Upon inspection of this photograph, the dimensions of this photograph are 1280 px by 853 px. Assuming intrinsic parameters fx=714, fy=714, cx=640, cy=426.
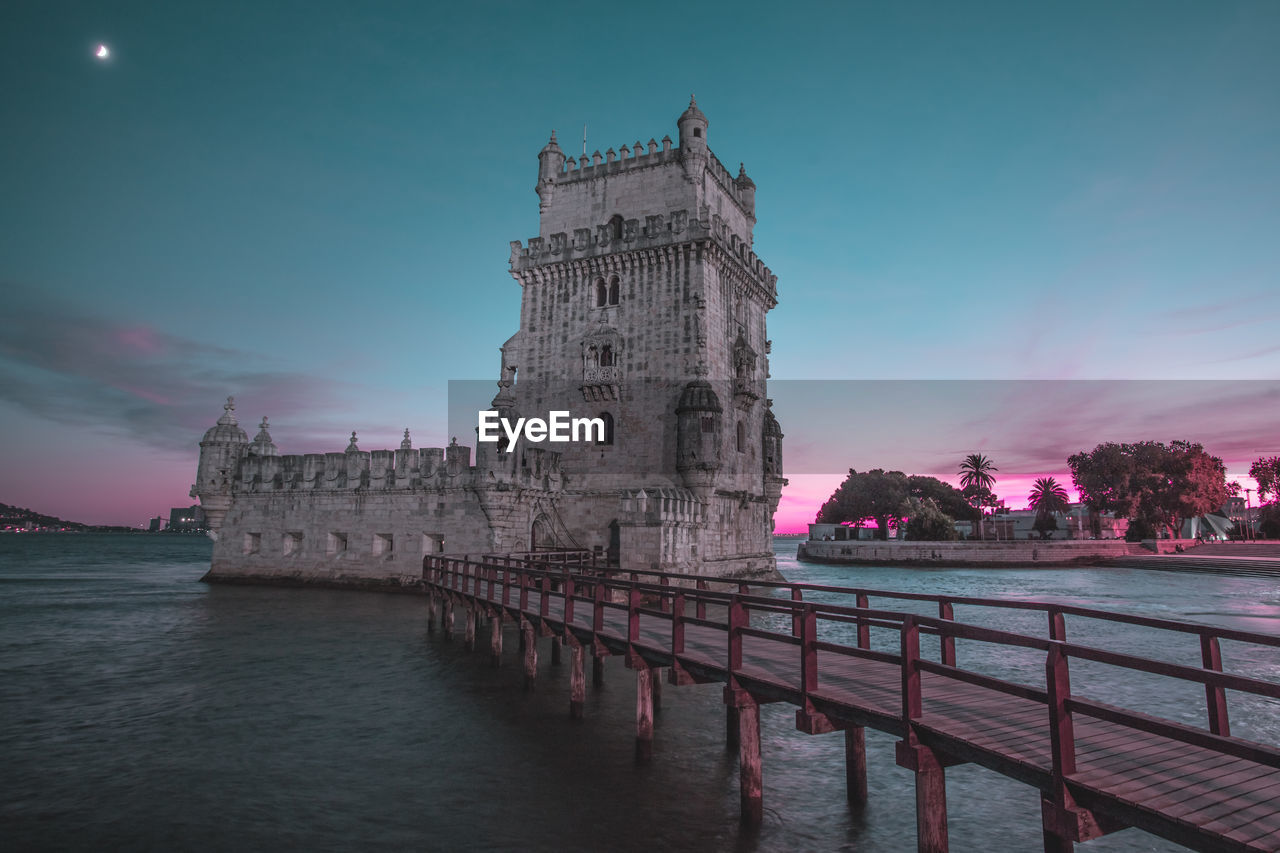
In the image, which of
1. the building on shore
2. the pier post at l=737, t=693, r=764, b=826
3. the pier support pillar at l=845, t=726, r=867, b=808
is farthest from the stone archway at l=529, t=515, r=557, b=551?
the pier post at l=737, t=693, r=764, b=826

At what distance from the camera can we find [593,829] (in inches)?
338

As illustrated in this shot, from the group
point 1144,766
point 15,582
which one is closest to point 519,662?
point 1144,766

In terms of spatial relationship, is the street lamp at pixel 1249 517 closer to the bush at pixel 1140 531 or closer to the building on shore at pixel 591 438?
the bush at pixel 1140 531

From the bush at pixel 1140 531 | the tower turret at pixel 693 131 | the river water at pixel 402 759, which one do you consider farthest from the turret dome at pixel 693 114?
the bush at pixel 1140 531

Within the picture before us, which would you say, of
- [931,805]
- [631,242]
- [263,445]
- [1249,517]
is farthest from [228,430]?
[1249,517]

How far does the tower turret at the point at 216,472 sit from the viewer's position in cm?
3634

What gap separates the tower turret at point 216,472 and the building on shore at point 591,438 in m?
0.07

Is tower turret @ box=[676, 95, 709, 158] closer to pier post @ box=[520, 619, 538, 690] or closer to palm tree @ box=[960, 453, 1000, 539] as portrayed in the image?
pier post @ box=[520, 619, 538, 690]

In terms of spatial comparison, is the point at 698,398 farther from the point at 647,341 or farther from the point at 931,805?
the point at 931,805

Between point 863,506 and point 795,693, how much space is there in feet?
308

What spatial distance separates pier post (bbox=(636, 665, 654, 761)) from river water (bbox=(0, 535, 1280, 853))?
0.90 ft

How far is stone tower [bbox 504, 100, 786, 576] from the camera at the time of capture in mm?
30969

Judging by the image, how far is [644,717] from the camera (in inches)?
438

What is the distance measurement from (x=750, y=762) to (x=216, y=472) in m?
35.8
